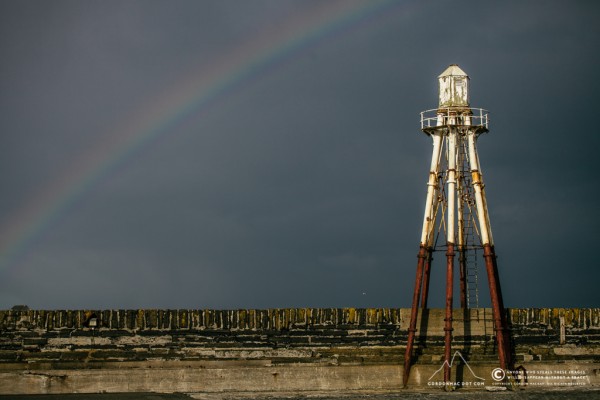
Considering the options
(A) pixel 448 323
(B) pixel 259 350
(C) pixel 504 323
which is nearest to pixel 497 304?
(C) pixel 504 323

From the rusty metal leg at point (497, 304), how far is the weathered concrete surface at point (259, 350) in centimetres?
107

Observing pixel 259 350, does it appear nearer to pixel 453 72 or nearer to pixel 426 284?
pixel 426 284

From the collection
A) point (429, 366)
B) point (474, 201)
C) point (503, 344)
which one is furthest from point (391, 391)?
point (474, 201)

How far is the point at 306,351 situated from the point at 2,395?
436 inches

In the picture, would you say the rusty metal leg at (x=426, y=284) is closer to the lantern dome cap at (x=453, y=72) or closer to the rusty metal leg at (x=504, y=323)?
the rusty metal leg at (x=504, y=323)

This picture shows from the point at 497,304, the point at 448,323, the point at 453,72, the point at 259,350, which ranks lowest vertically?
the point at 259,350

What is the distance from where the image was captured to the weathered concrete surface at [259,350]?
36781 millimetres

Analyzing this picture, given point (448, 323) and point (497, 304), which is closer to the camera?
point (448, 323)

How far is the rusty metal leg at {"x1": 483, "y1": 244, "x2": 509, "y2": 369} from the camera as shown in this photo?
126 ft

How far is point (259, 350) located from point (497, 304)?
30.1 ft

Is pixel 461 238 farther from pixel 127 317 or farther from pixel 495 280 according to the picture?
pixel 127 317

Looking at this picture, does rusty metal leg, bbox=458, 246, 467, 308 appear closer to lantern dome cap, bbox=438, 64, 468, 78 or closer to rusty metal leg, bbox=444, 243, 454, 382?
rusty metal leg, bbox=444, 243, 454, 382

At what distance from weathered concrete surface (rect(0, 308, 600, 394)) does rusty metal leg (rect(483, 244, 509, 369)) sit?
3.53 feet

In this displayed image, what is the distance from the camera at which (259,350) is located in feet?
126
